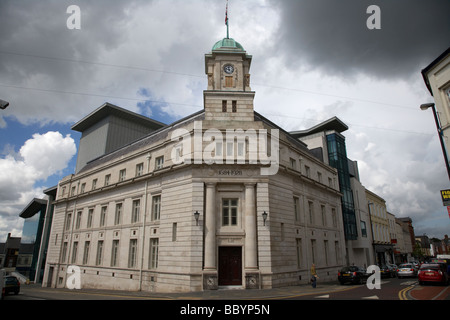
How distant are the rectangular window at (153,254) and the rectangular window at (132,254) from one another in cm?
251

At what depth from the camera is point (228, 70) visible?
1018 inches

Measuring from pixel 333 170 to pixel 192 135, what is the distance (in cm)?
2317

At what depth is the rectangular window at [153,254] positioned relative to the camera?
22.8 metres

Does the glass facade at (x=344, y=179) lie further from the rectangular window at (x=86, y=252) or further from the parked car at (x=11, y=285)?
the parked car at (x=11, y=285)

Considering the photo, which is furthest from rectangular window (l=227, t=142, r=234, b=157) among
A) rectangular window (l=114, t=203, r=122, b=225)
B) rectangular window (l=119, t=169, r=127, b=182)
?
rectangular window (l=114, t=203, r=122, b=225)

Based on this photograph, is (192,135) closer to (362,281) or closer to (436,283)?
(362,281)

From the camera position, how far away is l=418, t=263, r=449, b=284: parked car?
64.9ft

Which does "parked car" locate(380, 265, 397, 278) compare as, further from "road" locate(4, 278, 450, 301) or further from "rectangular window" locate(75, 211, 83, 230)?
"rectangular window" locate(75, 211, 83, 230)

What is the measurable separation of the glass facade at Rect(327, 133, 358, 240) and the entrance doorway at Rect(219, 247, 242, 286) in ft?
80.7

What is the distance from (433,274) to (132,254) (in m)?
24.7

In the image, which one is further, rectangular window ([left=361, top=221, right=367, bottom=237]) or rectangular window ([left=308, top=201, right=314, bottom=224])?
rectangular window ([left=361, top=221, right=367, bottom=237])

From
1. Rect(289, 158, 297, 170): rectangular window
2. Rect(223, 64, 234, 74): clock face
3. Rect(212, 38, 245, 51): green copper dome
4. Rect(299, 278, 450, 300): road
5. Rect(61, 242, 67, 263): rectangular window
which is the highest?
Rect(212, 38, 245, 51): green copper dome

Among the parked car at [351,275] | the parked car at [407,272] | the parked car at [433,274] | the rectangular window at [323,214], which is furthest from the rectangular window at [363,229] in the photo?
the parked car at [433,274]

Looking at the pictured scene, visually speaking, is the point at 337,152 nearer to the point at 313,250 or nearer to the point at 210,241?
the point at 313,250
